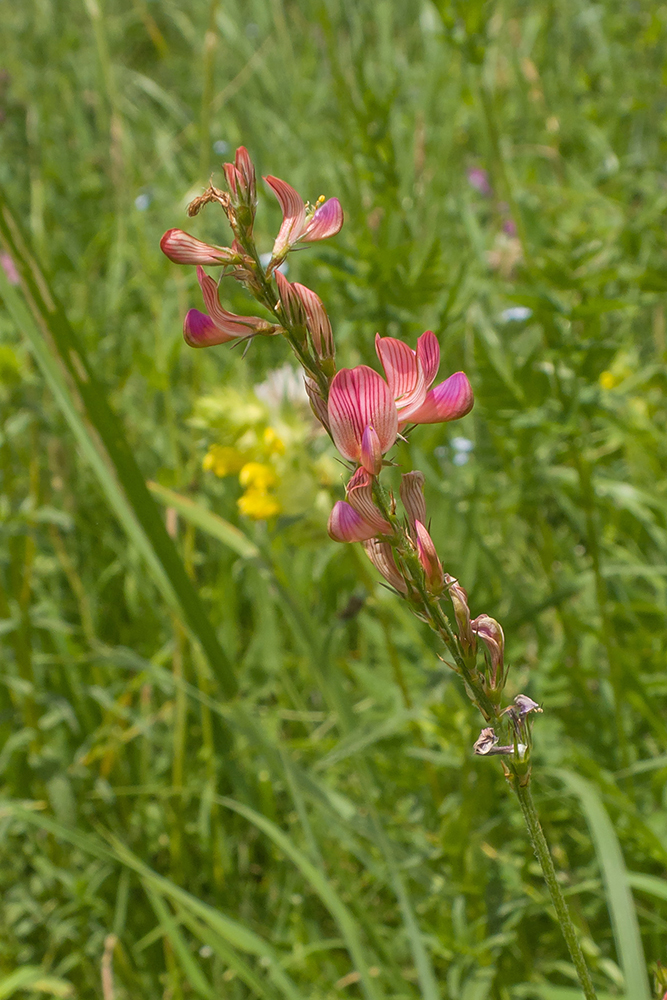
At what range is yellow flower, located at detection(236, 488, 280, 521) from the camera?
1.39 m

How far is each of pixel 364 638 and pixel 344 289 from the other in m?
0.70

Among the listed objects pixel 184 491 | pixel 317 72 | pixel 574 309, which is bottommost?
pixel 184 491

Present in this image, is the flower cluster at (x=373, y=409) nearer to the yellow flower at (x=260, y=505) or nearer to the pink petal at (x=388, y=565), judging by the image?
the pink petal at (x=388, y=565)

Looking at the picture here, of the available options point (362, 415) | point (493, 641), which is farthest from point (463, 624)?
point (362, 415)

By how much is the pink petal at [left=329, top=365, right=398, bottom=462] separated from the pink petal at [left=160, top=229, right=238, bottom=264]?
0.38 ft

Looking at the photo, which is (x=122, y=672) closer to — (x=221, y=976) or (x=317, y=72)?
(x=221, y=976)

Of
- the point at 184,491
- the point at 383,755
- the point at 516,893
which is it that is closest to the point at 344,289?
the point at 184,491

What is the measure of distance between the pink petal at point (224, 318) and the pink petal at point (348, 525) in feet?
0.42

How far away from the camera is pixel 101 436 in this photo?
1114 millimetres

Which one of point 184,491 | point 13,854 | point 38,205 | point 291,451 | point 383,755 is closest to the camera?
point 291,451

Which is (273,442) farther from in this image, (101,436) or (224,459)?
(101,436)

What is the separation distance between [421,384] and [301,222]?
14 centimetres

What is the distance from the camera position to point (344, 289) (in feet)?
5.03

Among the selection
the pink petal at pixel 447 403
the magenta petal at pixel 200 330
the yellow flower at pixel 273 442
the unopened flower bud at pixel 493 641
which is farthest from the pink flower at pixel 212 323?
the yellow flower at pixel 273 442
